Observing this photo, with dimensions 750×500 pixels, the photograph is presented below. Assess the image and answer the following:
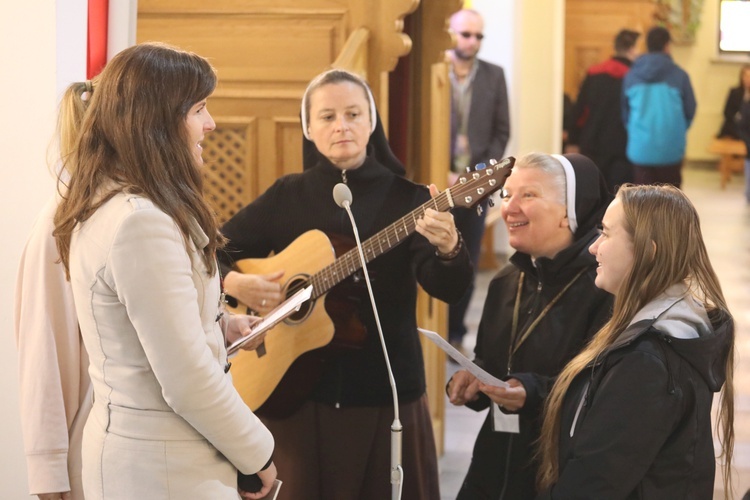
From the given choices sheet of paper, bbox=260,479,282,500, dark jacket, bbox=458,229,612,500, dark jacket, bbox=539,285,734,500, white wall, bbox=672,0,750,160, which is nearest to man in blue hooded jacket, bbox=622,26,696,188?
dark jacket, bbox=458,229,612,500

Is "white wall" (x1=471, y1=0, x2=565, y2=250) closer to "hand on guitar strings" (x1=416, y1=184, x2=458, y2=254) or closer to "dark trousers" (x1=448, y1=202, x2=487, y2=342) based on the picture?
"dark trousers" (x1=448, y1=202, x2=487, y2=342)

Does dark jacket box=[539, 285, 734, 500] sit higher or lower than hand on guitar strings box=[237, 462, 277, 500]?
higher

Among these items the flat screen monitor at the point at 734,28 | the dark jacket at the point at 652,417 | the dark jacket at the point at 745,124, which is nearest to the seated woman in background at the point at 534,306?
the dark jacket at the point at 652,417

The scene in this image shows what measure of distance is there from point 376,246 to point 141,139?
1.02 metres

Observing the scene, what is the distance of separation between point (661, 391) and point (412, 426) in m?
1.07

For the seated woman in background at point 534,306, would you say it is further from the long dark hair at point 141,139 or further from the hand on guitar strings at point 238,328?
the long dark hair at point 141,139

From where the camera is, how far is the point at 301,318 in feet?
9.59

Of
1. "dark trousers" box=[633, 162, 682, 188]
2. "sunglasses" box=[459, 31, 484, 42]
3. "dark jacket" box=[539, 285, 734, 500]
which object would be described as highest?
"sunglasses" box=[459, 31, 484, 42]

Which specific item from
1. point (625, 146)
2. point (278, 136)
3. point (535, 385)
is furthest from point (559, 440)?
point (625, 146)

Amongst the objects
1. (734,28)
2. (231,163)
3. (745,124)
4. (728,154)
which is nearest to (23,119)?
(231,163)

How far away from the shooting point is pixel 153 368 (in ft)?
5.91

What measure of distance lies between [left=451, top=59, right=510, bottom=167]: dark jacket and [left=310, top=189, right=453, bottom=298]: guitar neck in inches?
163

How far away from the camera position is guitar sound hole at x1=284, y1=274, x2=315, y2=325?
2.91 meters

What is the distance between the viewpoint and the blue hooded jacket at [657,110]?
834 cm
